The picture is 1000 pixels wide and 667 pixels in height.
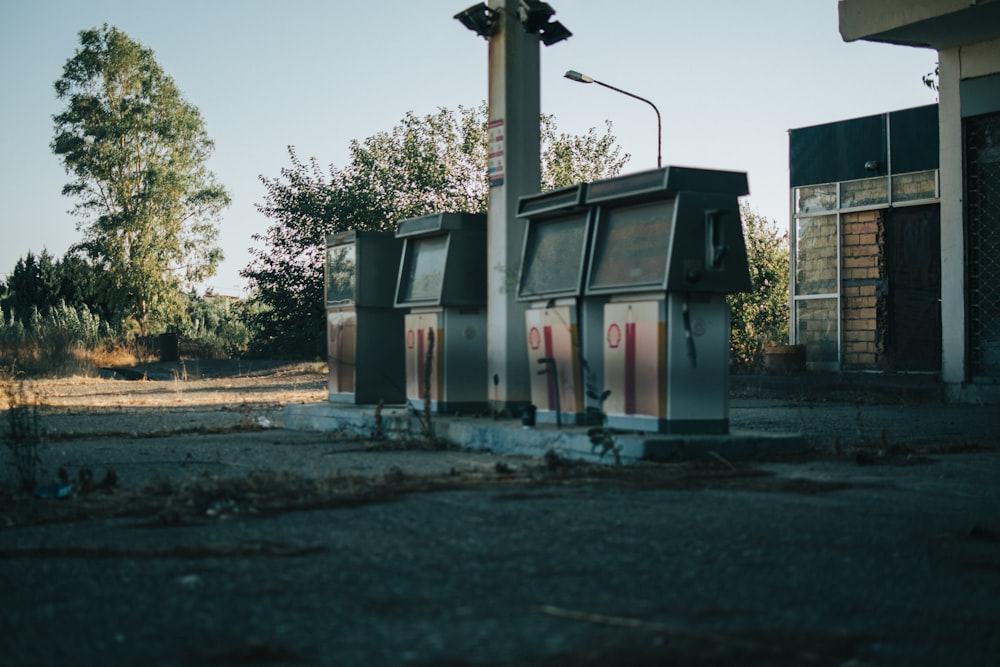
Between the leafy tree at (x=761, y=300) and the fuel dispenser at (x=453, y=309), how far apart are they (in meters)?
15.7

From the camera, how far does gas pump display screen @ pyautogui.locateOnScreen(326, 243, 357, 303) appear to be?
564 inches

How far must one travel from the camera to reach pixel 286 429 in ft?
46.8

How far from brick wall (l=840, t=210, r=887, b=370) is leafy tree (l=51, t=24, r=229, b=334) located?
33.5 meters

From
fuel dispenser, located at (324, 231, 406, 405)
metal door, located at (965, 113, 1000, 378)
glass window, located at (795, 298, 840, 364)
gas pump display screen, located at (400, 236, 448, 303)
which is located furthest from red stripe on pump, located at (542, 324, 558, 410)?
glass window, located at (795, 298, 840, 364)

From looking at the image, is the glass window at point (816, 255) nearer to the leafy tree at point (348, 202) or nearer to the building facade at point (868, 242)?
the building facade at point (868, 242)

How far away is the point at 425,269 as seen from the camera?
12984 millimetres

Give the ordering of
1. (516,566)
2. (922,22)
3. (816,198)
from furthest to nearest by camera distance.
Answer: (816,198) < (922,22) < (516,566)

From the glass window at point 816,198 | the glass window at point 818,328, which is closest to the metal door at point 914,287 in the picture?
the glass window at point 818,328

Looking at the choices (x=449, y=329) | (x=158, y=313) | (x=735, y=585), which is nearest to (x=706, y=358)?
(x=449, y=329)

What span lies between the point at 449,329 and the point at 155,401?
10074mm

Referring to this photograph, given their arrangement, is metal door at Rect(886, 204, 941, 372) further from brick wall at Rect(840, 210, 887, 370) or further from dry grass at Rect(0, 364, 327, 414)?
dry grass at Rect(0, 364, 327, 414)

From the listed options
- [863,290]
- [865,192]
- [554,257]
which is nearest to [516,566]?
[554,257]

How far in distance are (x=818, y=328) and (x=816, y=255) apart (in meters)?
1.58

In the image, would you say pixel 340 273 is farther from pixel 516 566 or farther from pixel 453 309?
pixel 516 566
